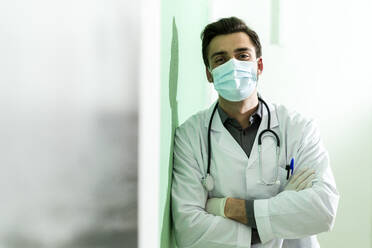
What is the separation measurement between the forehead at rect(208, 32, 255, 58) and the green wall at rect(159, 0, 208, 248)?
5.9 inches

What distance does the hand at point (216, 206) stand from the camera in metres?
1.70

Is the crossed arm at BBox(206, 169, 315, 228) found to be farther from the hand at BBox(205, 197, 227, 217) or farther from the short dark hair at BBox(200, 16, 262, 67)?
the short dark hair at BBox(200, 16, 262, 67)

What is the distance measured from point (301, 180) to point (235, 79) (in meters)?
0.45

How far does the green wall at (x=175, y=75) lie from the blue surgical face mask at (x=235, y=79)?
18 cm

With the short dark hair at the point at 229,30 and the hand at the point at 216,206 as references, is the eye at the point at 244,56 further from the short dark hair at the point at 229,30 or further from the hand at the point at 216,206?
the hand at the point at 216,206

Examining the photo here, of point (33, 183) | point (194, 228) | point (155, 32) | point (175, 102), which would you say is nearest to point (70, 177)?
point (33, 183)

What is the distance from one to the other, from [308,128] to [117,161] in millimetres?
1215

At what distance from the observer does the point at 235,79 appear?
1793mm

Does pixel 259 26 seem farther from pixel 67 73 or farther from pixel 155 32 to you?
pixel 67 73

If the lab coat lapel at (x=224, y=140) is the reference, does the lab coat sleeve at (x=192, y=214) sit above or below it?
below

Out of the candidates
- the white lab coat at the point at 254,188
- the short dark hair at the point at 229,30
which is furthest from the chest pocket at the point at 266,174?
the short dark hair at the point at 229,30

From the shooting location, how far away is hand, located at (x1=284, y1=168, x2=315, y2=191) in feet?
5.59

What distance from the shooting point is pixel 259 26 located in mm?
3195

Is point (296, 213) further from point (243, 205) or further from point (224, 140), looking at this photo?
point (224, 140)
